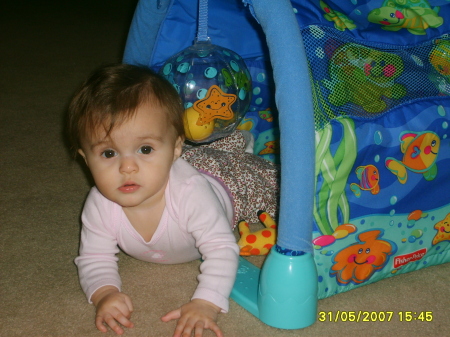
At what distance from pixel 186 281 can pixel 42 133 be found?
2.73 ft

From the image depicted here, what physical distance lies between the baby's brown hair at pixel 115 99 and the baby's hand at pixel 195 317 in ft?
0.93

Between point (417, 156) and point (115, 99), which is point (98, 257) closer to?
point (115, 99)

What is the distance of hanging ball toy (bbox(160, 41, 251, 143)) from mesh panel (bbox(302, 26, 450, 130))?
35 cm

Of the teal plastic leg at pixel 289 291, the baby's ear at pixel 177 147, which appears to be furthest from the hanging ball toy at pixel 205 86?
the teal plastic leg at pixel 289 291

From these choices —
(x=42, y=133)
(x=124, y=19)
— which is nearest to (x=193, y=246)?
(x=42, y=133)

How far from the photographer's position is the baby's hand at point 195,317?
80 cm

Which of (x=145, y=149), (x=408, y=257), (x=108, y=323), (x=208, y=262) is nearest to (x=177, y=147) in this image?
(x=145, y=149)

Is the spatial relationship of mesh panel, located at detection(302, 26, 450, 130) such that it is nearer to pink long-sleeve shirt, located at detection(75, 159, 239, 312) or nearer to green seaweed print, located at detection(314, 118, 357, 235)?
green seaweed print, located at detection(314, 118, 357, 235)

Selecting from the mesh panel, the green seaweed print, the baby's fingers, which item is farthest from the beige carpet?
the mesh panel

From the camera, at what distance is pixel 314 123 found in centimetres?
77

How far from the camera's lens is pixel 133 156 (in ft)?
2.79

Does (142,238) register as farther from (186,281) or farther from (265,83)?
(265,83)

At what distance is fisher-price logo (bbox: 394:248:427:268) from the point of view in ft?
3.02

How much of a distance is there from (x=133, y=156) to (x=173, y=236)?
169 millimetres
